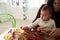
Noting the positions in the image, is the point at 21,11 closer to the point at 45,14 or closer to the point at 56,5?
the point at 56,5

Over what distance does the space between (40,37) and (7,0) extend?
4.73ft

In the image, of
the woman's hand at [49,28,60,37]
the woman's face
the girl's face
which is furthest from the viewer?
the woman's face

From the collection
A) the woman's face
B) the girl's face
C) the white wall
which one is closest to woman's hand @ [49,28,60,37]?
the girl's face

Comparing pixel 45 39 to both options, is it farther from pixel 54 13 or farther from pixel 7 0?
pixel 7 0

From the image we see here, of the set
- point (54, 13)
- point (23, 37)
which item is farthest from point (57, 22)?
point (23, 37)

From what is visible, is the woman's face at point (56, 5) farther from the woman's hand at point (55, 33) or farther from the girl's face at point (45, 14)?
the woman's hand at point (55, 33)

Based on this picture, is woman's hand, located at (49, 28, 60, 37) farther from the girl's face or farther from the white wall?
the white wall

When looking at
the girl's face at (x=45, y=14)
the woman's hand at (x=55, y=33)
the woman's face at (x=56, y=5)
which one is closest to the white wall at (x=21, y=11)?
the woman's face at (x=56, y=5)

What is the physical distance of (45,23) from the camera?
1.44 m

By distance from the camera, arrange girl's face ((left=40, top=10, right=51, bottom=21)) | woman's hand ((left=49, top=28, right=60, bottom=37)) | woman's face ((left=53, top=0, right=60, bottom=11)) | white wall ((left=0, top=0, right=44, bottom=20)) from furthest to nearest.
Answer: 1. white wall ((left=0, top=0, right=44, bottom=20))
2. woman's face ((left=53, top=0, right=60, bottom=11))
3. girl's face ((left=40, top=10, right=51, bottom=21))
4. woman's hand ((left=49, top=28, right=60, bottom=37))

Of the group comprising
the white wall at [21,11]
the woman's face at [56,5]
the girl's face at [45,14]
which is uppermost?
the woman's face at [56,5]


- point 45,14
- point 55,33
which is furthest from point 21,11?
point 55,33

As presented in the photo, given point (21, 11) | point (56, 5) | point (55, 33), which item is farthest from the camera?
point (21, 11)

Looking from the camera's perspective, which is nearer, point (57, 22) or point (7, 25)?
point (57, 22)
